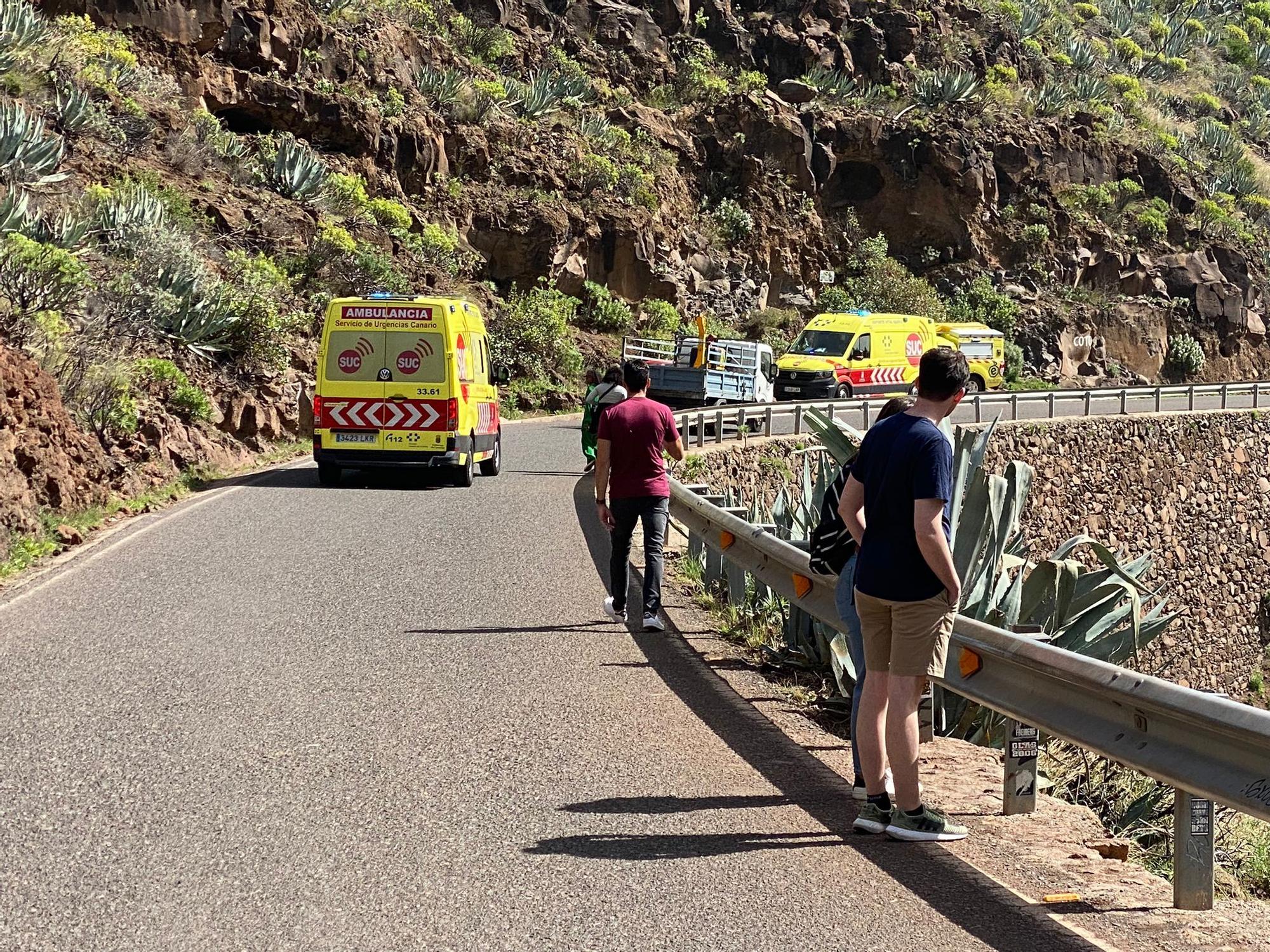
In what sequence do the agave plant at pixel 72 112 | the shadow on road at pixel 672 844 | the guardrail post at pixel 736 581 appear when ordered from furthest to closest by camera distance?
the agave plant at pixel 72 112, the guardrail post at pixel 736 581, the shadow on road at pixel 672 844

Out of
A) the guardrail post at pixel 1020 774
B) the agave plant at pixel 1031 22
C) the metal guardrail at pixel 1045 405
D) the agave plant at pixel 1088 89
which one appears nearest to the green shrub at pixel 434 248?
the metal guardrail at pixel 1045 405

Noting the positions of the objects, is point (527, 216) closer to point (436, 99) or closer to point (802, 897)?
point (436, 99)

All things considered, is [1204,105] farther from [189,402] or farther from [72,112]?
[189,402]

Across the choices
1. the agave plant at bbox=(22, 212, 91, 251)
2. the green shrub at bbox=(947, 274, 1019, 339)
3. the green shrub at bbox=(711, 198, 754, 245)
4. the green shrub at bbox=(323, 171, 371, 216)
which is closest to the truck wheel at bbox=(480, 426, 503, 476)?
the agave plant at bbox=(22, 212, 91, 251)

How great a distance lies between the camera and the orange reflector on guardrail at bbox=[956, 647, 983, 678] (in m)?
6.25

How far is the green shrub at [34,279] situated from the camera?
17672mm

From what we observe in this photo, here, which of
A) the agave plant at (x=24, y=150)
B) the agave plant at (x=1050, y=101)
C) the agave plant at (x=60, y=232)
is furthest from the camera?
the agave plant at (x=1050, y=101)

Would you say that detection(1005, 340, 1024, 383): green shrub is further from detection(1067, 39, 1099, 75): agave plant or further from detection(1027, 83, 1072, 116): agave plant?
detection(1067, 39, 1099, 75): agave plant

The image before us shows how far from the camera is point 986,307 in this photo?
55.6 metres

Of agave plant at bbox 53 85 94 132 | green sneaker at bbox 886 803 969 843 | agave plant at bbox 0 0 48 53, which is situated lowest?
green sneaker at bbox 886 803 969 843

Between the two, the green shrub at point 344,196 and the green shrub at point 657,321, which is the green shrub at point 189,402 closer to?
the green shrub at point 344,196

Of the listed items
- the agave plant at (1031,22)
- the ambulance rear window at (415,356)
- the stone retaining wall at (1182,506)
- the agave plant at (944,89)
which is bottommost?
the stone retaining wall at (1182,506)

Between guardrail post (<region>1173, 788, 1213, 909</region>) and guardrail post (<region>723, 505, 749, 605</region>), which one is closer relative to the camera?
guardrail post (<region>1173, 788, 1213, 909</region>)

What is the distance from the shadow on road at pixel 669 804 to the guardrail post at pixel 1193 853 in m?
1.63
